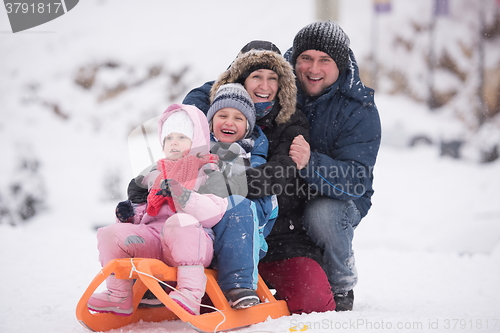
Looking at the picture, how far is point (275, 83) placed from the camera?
2510 millimetres

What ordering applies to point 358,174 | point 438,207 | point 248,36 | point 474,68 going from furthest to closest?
point 474,68 < point 248,36 < point 438,207 < point 358,174

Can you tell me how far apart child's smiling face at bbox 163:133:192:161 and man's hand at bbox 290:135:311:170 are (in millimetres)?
494

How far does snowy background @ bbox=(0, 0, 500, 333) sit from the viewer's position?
112 inches

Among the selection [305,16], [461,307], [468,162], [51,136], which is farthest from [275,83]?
[305,16]

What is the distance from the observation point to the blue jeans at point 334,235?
246 centimetres

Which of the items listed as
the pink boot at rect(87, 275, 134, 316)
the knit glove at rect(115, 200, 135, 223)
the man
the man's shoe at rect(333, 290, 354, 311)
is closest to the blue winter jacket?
the man

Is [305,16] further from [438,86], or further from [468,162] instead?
[468,162]

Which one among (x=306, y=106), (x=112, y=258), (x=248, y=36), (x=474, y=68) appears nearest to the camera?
(x=112, y=258)

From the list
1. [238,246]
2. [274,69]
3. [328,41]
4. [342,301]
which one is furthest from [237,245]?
[328,41]

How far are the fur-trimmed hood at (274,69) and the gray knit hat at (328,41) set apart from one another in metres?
0.28

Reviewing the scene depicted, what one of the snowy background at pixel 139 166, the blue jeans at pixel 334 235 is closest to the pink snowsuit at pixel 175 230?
the snowy background at pixel 139 166

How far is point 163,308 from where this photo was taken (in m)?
2.16

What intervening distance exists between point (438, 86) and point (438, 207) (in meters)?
6.06

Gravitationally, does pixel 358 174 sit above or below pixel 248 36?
below
